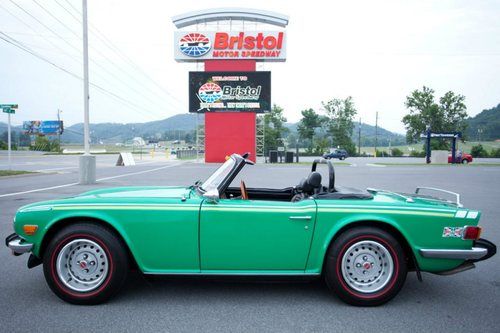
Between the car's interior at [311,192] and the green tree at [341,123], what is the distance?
2603 inches

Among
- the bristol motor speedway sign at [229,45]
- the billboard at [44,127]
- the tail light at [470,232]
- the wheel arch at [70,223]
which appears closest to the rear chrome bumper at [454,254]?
the tail light at [470,232]

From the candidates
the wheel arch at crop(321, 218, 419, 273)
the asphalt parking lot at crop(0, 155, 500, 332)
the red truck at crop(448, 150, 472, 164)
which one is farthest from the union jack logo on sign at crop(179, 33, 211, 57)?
the wheel arch at crop(321, 218, 419, 273)

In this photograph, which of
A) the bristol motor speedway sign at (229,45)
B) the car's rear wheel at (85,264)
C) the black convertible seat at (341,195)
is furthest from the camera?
the bristol motor speedway sign at (229,45)

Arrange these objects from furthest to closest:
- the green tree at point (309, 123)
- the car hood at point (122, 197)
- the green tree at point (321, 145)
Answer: the green tree at point (309, 123) < the green tree at point (321, 145) < the car hood at point (122, 197)

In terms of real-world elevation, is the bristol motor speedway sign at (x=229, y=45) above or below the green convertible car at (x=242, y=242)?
above

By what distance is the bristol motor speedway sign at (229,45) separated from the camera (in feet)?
106

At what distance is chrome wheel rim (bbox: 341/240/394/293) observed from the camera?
135 inches

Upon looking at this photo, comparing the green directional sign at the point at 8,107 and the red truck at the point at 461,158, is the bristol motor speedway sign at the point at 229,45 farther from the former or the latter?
the red truck at the point at 461,158

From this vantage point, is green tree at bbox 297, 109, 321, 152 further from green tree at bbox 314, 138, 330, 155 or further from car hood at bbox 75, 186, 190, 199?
car hood at bbox 75, 186, 190, 199

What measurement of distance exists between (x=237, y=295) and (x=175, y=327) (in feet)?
2.79

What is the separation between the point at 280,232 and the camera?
3.38m

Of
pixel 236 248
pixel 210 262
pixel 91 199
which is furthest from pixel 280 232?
pixel 91 199

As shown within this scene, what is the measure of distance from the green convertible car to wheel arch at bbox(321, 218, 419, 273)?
0.04ft

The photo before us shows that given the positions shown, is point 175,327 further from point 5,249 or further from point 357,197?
point 5,249
